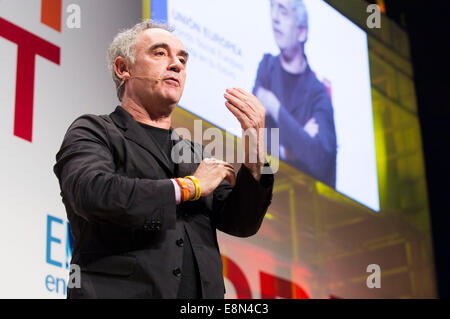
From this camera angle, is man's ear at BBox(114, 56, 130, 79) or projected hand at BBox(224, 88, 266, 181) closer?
projected hand at BBox(224, 88, 266, 181)

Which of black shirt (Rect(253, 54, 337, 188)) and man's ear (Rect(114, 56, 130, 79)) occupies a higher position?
black shirt (Rect(253, 54, 337, 188))

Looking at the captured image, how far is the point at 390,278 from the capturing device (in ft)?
16.5

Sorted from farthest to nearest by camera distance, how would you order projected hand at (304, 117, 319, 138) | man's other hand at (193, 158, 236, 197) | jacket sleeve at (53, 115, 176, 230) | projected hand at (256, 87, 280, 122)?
projected hand at (304, 117, 319, 138) < projected hand at (256, 87, 280, 122) < man's other hand at (193, 158, 236, 197) < jacket sleeve at (53, 115, 176, 230)

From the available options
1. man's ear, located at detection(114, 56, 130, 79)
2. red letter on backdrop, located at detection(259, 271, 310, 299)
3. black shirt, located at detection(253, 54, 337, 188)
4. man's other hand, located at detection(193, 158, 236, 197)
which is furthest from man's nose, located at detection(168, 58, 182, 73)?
red letter on backdrop, located at detection(259, 271, 310, 299)

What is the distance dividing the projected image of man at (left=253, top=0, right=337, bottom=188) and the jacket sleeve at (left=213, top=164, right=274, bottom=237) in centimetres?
226

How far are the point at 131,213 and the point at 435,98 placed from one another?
449cm

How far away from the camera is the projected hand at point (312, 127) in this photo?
4.17 m

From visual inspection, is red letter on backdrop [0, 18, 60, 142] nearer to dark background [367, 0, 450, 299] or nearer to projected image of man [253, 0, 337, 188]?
projected image of man [253, 0, 337, 188]

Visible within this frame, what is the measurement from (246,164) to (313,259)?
116 inches

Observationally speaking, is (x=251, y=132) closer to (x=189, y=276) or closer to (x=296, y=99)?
(x=189, y=276)

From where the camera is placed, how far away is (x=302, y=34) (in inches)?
171

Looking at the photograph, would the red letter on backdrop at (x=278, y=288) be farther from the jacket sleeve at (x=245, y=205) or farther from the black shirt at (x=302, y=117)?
the jacket sleeve at (x=245, y=205)

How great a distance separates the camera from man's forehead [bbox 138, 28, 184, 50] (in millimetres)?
1757

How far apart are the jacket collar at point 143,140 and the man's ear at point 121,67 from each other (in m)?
0.15
